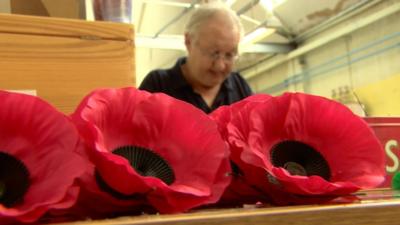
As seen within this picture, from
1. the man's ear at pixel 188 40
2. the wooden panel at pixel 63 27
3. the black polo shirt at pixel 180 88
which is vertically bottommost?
the black polo shirt at pixel 180 88

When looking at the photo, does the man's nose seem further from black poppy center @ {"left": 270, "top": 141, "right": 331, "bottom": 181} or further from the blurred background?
the blurred background

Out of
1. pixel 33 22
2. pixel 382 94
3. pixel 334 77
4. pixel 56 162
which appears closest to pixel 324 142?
pixel 56 162

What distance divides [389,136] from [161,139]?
16.8 inches

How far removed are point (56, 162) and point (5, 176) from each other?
0.16 ft

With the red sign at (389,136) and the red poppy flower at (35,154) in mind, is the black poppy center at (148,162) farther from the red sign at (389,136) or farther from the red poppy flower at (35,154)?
the red sign at (389,136)

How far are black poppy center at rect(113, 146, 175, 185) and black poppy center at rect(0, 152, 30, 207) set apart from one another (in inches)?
3.9

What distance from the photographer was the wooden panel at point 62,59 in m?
0.75

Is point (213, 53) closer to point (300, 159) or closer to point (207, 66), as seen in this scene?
point (207, 66)

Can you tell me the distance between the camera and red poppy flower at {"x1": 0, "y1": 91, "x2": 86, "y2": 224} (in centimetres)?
43

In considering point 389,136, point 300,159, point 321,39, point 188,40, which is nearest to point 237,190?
point 300,159

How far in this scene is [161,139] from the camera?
1.78 feet

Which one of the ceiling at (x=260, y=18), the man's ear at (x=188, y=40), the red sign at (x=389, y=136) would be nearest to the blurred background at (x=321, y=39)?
the ceiling at (x=260, y=18)

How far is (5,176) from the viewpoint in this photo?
0.45 meters

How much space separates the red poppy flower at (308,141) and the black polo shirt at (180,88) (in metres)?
1.05
